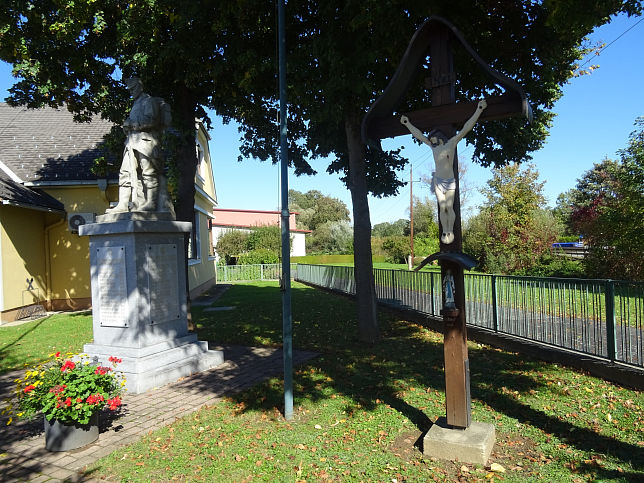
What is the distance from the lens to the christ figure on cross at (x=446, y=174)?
167 inches

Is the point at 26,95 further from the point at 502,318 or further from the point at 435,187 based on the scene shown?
the point at 502,318

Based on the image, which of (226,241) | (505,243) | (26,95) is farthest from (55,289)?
(505,243)

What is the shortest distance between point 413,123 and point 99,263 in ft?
18.2

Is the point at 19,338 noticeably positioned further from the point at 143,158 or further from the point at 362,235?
the point at 362,235

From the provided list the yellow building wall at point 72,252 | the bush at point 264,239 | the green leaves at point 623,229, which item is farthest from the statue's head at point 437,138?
the bush at point 264,239

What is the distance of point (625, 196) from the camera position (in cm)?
1423

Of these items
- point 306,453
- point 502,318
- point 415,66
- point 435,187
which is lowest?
point 306,453

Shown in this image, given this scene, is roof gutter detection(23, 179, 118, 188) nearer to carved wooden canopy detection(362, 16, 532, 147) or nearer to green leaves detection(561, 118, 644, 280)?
carved wooden canopy detection(362, 16, 532, 147)

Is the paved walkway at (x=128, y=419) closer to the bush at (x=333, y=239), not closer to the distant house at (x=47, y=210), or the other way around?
the distant house at (x=47, y=210)

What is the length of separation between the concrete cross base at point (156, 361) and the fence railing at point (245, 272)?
20.8 m

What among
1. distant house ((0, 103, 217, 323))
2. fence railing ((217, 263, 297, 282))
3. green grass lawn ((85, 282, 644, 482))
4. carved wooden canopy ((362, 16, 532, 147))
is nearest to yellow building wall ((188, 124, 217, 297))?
distant house ((0, 103, 217, 323))

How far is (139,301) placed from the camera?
6.93m

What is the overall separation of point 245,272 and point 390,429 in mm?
24595

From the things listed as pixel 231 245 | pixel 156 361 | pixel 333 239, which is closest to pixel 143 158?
pixel 156 361
